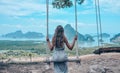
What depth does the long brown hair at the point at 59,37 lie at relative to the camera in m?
8.27

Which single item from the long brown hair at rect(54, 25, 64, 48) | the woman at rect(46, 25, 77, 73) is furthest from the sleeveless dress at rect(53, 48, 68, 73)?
the long brown hair at rect(54, 25, 64, 48)

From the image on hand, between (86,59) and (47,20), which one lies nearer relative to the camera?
(47,20)

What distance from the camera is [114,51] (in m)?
16.3

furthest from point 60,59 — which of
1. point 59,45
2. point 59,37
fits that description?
point 59,37

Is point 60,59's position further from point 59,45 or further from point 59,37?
point 59,37

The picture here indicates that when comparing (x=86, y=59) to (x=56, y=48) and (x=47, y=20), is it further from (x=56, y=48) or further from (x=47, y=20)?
(x=56, y=48)

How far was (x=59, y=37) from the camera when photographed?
8.38 m

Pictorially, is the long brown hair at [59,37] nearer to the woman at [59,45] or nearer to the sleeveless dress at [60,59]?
the woman at [59,45]

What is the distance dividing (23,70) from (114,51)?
477cm

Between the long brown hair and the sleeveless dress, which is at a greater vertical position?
the long brown hair

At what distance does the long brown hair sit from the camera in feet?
27.1

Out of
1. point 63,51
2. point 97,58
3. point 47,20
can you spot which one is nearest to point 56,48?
point 63,51

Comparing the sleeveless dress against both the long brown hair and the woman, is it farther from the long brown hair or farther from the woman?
the long brown hair

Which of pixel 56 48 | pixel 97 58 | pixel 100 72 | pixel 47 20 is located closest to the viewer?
pixel 56 48
